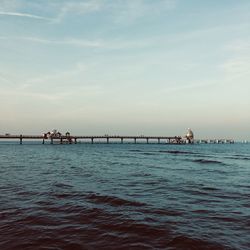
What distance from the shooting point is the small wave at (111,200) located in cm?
1394

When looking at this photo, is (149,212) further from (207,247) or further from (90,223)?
(207,247)

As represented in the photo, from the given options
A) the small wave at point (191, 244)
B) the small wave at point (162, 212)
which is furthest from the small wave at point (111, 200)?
the small wave at point (191, 244)

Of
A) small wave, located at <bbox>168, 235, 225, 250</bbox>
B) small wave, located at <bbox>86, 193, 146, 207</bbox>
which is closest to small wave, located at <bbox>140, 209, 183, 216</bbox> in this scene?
small wave, located at <bbox>86, 193, 146, 207</bbox>

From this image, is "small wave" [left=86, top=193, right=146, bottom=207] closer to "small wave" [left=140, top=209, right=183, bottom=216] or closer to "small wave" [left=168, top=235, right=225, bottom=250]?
"small wave" [left=140, top=209, right=183, bottom=216]

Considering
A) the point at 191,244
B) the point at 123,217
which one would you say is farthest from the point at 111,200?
the point at 191,244

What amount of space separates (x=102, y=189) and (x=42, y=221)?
7.36 meters

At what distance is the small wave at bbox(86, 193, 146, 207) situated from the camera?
13.9 m

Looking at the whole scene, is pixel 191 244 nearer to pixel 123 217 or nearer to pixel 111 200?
pixel 123 217

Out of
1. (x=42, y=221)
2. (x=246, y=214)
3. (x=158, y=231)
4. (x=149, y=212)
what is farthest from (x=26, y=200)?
(x=246, y=214)

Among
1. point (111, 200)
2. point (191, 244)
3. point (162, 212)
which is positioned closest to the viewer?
point (191, 244)

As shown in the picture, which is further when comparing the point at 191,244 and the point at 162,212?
the point at 162,212

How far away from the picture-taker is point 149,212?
12344mm

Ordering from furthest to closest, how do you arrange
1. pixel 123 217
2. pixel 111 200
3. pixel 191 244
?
pixel 111 200 < pixel 123 217 < pixel 191 244

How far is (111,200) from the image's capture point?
1473 cm
